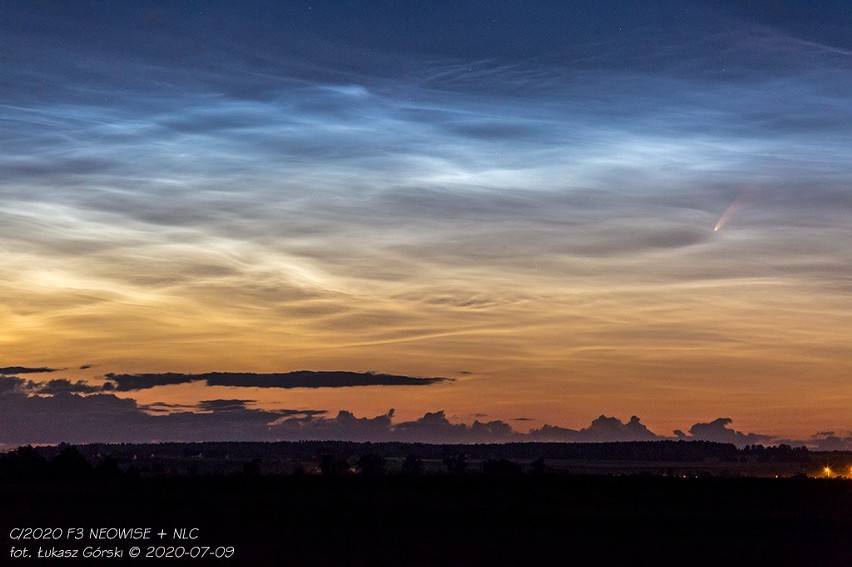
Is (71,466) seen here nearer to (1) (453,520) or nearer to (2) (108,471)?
(2) (108,471)

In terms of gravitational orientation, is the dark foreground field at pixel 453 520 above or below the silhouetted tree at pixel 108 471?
below

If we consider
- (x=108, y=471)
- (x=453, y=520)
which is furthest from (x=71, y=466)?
(x=453, y=520)

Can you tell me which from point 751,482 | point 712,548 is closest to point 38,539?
point 712,548

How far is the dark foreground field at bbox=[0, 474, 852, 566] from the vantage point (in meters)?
47.5

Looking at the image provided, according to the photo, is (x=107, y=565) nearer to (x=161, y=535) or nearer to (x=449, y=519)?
(x=161, y=535)

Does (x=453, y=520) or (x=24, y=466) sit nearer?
(x=453, y=520)

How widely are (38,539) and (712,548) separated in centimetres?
2949

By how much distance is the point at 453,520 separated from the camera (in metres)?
65.3

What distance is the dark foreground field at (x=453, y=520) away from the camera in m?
47.5

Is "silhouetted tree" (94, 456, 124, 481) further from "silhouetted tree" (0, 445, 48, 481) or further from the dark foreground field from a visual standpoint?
the dark foreground field

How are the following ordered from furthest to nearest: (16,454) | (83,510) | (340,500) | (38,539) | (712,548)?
(16,454), (340,500), (83,510), (712,548), (38,539)

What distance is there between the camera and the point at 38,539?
159 ft

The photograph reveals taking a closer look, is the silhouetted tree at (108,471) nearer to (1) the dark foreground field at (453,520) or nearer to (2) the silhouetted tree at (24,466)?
(2) the silhouetted tree at (24,466)

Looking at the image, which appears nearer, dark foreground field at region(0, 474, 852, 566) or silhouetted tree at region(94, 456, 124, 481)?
dark foreground field at region(0, 474, 852, 566)
